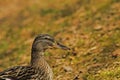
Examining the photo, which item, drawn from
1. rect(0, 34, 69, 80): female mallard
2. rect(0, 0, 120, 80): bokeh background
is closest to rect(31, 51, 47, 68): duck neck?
rect(0, 34, 69, 80): female mallard

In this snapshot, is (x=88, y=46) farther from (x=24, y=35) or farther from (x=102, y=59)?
(x=24, y=35)

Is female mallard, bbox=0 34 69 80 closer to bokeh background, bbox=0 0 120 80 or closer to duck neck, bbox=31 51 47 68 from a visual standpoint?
duck neck, bbox=31 51 47 68

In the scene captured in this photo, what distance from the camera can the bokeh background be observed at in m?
12.2

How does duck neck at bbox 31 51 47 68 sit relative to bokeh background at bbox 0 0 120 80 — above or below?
below

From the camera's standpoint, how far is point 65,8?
770 inches

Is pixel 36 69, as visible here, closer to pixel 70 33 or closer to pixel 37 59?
pixel 37 59

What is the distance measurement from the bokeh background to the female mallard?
3.39ft

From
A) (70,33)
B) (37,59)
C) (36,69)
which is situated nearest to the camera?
(36,69)

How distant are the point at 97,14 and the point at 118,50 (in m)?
4.54

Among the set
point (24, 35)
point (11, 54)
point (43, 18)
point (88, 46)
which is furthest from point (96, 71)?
point (43, 18)

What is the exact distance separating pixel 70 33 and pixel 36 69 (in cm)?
507

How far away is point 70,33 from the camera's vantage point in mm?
15805

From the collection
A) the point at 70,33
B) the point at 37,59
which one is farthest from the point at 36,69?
the point at 70,33

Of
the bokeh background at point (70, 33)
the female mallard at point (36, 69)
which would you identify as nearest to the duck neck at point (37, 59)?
the female mallard at point (36, 69)
